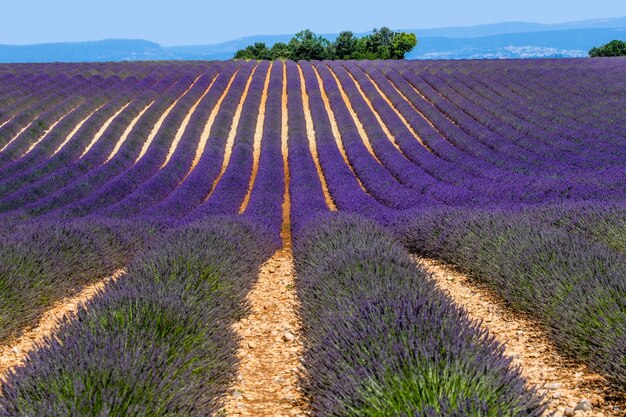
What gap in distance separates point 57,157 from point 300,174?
26.9ft

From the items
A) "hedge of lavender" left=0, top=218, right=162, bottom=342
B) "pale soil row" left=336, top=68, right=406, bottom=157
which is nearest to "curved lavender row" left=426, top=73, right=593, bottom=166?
"pale soil row" left=336, top=68, right=406, bottom=157

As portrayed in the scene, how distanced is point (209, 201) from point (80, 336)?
926 cm

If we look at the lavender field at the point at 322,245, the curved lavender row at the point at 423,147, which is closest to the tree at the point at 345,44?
the curved lavender row at the point at 423,147

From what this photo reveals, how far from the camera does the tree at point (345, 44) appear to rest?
60500mm

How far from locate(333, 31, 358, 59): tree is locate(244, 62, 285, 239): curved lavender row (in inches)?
A: 1142

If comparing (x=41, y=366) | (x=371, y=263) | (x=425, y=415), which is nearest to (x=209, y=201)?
(x=371, y=263)

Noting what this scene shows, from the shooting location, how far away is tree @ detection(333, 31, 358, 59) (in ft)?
198

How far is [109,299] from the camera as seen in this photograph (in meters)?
4.63

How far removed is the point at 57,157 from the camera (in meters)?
19.2

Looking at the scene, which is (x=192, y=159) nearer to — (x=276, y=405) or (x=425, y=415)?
(x=276, y=405)

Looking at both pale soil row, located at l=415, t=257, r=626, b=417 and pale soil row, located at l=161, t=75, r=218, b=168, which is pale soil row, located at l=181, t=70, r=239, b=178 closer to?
pale soil row, located at l=161, t=75, r=218, b=168

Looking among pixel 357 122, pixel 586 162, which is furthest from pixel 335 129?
pixel 586 162

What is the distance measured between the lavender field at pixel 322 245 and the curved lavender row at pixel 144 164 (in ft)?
0.32

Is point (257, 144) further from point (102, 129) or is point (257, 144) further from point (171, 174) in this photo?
point (171, 174)
